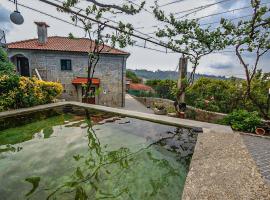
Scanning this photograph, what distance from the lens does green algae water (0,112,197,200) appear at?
126 inches

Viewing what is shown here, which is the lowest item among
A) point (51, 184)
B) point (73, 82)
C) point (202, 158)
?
point (51, 184)

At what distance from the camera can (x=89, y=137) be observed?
5.90 m

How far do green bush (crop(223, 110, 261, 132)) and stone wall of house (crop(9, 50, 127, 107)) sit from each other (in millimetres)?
13790

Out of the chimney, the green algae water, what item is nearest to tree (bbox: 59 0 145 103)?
the green algae water

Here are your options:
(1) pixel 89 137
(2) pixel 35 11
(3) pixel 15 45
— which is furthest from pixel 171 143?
(3) pixel 15 45

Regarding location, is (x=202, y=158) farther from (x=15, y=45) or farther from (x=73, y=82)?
(x=15, y=45)

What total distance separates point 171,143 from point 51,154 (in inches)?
134

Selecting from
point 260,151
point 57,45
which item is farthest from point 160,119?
point 57,45

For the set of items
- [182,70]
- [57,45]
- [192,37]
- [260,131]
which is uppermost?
[57,45]

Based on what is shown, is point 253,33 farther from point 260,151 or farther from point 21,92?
point 21,92

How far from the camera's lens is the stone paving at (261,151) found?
3.52m

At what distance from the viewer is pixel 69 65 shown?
60.4 feet

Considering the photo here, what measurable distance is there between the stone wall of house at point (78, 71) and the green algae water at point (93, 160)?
12.0 metres

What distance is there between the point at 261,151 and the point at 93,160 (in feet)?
14.2
